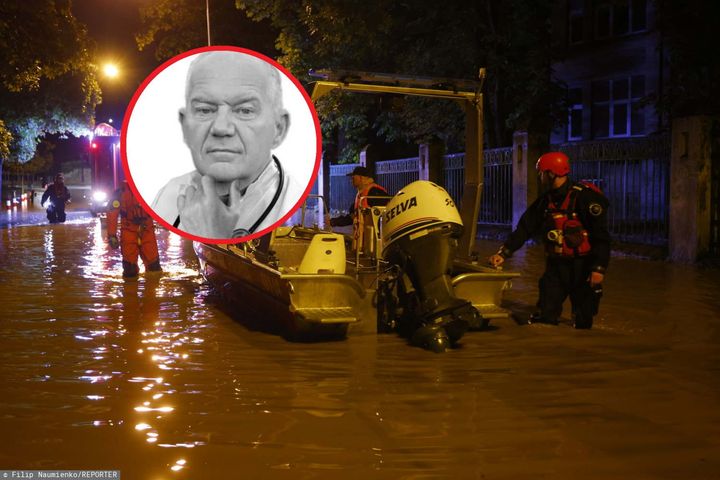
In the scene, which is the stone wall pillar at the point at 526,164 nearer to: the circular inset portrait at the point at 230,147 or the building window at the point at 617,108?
the building window at the point at 617,108

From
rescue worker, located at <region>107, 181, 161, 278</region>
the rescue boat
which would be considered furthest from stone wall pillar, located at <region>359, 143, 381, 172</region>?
the rescue boat

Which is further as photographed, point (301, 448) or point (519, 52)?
point (519, 52)

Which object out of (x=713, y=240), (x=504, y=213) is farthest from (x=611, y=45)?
(x=713, y=240)

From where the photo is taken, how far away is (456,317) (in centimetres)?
731

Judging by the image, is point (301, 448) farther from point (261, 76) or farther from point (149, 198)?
point (261, 76)

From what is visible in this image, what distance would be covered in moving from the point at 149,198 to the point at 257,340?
410 centimetres

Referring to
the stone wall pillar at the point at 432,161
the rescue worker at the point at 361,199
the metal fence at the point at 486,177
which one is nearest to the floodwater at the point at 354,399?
the rescue worker at the point at 361,199

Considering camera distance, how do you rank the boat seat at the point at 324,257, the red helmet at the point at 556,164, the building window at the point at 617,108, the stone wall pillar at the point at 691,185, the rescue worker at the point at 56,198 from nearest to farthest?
the boat seat at the point at 324,257 → the red helmet at the point at 556,164 → the stone wall pillar at the point at 691,185 → the building window at the point at 617,108 → the rescue worker at the point at 56,198

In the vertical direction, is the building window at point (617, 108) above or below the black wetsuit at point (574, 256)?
above

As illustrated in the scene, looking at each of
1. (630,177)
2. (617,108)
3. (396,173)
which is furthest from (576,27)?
(630,177)

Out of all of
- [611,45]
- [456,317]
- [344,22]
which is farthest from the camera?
[611,45]

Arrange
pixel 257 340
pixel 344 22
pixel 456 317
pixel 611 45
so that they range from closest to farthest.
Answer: pixel 456 317
pixel 257 340
pixel 344 22
pixel 611 45

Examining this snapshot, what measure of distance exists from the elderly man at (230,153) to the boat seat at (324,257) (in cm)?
344

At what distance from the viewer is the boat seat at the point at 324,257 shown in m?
7.81
